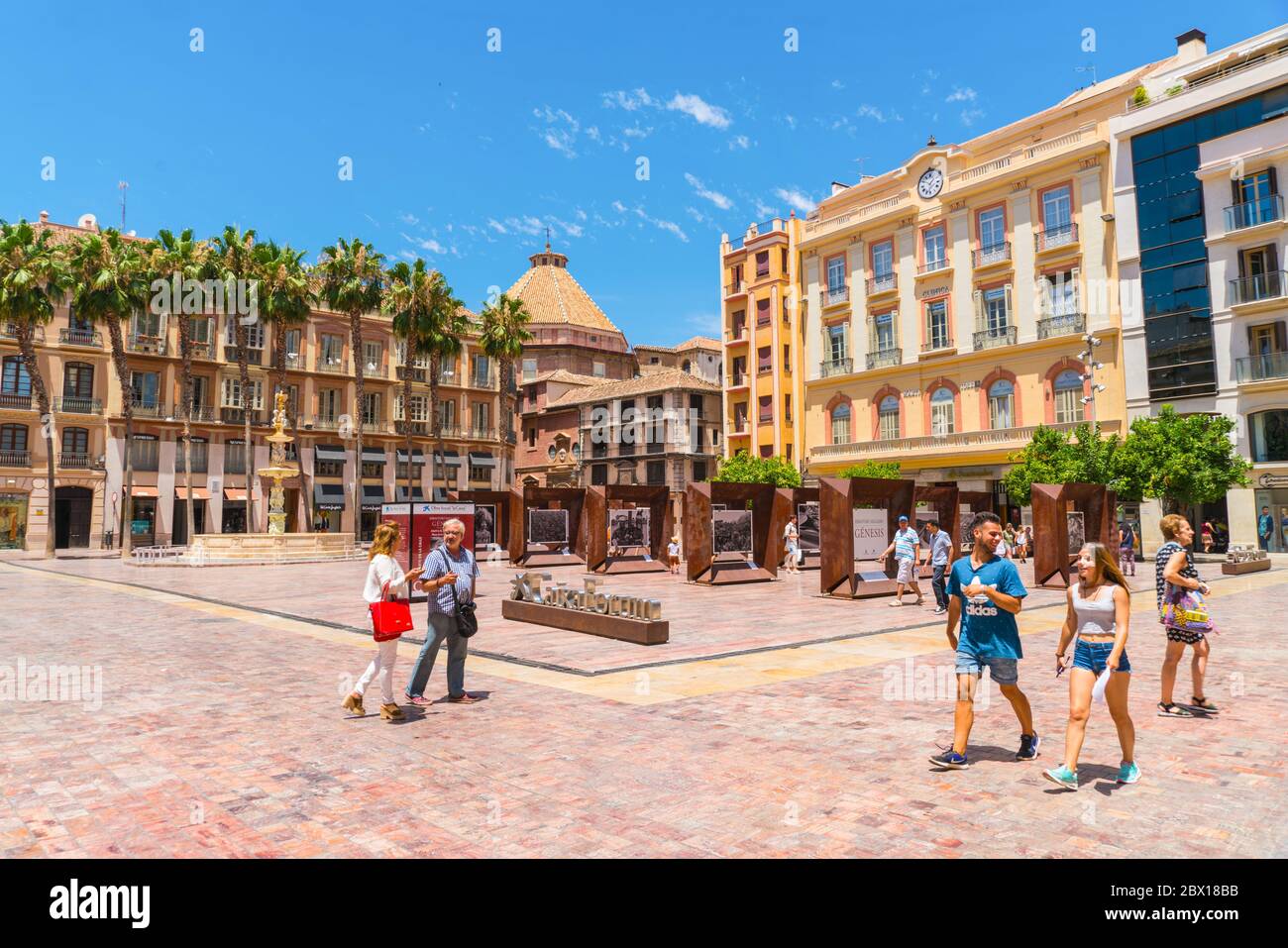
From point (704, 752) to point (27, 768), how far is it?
4981 millimetres

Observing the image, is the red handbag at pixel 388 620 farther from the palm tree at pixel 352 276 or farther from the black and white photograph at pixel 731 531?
the palm tree at pixel 352 276

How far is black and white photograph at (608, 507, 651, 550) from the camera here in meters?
28.1

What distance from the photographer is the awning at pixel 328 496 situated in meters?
57.2

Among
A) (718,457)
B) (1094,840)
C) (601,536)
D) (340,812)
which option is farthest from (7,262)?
(1094,840)

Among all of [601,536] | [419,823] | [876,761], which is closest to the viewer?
[419,823]

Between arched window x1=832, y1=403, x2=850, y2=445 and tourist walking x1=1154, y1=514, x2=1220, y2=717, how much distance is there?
41048mm

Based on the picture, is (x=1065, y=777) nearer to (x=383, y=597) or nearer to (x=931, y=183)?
(x=383, y=597)

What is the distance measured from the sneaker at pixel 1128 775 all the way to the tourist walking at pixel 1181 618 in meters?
2.35

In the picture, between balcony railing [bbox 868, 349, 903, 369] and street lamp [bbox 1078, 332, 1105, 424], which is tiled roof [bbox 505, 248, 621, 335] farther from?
street lamp [bbox 1078, 332, 1105, 424]

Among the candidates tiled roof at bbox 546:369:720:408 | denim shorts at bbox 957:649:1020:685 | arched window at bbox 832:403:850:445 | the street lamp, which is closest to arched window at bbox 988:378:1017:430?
the street lamp

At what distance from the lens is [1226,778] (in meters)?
5.71

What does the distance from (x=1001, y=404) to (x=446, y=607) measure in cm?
3934

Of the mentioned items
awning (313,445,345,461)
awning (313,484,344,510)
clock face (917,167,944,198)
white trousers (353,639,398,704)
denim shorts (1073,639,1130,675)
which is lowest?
white trousers (353,639,398,704)

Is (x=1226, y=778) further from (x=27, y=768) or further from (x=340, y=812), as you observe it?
(x=27, y=768)
